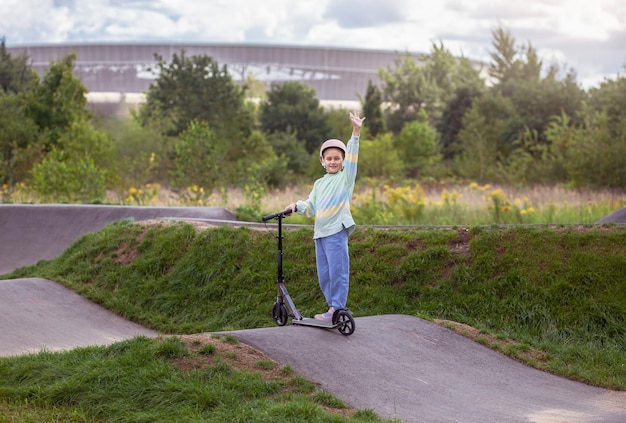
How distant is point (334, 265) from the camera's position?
8023mm

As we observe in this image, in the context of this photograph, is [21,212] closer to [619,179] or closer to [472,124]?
[619,179]

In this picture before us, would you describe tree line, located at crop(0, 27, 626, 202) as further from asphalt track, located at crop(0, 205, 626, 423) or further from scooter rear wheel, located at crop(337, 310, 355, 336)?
scooter rear wheel, located at crop(337, 310, 355, 336)

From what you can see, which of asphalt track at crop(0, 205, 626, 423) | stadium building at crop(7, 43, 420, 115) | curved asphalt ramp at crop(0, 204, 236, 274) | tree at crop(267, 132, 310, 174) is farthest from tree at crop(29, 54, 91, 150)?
stadium building at crop(7, 43, 420, 115)

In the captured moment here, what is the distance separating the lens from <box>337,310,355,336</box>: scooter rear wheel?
8117 millimetres

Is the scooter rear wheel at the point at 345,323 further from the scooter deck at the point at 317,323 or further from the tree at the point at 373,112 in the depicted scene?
the tree at the point at 373,112

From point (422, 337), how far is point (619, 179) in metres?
15.3

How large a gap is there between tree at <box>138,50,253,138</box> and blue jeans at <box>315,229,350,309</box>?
23377mm

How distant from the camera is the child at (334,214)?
26.1 ft

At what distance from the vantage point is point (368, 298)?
10.8m

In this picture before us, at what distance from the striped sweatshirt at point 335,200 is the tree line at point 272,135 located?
12.3m

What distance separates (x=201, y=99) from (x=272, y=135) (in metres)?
4.77

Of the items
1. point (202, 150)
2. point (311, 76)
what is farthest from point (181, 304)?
point (311, 76)

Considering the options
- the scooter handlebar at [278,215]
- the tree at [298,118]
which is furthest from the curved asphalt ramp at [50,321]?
the tree at [298,118]

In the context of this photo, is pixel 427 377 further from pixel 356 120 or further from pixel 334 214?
pixel 356 120
